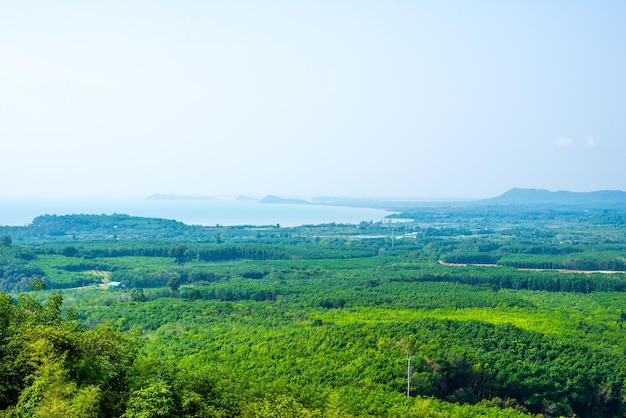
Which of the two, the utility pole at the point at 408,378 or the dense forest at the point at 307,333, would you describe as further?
the utility pole at the point at 408,378

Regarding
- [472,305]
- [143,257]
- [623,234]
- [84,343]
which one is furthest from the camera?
[623,234]

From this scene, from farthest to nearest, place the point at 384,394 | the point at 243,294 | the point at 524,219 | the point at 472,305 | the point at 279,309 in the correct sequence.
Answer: the point at 524,219
the point at 243,294
the point at 472,305
the point at 279,309
the point at 384,394

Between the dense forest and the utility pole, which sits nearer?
the dense forest

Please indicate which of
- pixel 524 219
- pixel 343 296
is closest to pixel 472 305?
pixel 343 296

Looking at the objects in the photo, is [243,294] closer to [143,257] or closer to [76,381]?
[143,257]

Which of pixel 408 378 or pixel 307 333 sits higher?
pixel 307 333

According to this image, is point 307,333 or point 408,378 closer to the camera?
point 408,378

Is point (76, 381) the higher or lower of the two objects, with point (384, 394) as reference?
higher

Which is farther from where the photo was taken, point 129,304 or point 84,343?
point 129,304
